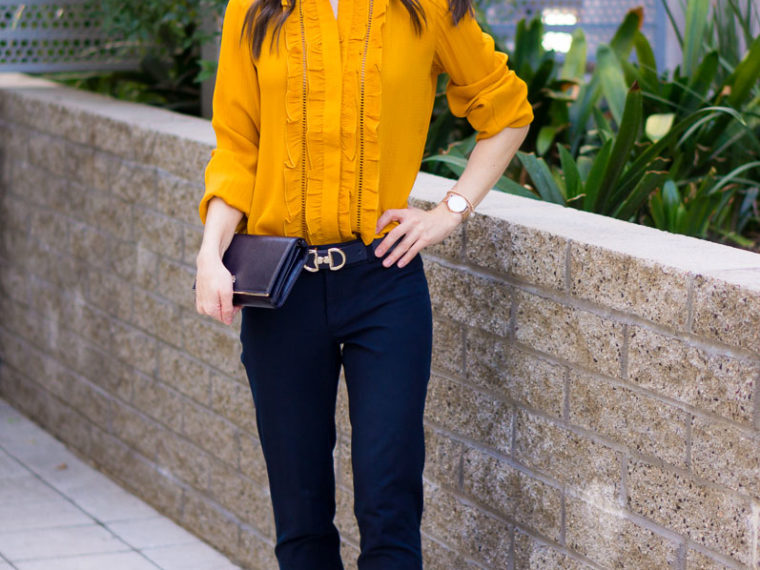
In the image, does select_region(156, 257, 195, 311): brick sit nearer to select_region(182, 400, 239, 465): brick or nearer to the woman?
select_region(182, 400, 239, 465): brick

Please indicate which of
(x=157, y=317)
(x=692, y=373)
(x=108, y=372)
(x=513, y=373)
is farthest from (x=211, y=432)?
(x=692, y=373)

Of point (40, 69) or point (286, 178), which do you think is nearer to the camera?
point (286, 178)

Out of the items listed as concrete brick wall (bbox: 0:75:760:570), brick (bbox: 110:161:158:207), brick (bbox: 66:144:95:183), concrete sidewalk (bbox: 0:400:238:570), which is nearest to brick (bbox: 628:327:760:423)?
concrete brick wall (bbox: 0:75:760:570)

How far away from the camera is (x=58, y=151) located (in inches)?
215

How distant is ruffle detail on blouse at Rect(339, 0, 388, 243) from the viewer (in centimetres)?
257

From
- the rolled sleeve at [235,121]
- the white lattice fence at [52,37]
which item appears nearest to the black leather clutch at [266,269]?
the rolled sleeve at [235,121]

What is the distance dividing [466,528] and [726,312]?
1173 millimetres

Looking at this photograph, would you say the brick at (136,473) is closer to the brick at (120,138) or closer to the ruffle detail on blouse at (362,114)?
the brick at (120,138)

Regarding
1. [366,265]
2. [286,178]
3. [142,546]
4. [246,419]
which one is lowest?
[142,546]

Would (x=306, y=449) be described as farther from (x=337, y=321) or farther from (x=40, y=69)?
(x=40, y=69)

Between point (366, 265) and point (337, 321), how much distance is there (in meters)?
0.13

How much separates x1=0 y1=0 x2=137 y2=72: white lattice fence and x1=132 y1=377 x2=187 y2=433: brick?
1.95 m

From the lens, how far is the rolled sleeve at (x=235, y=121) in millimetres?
2658

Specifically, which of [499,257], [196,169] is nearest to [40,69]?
[196,169]
